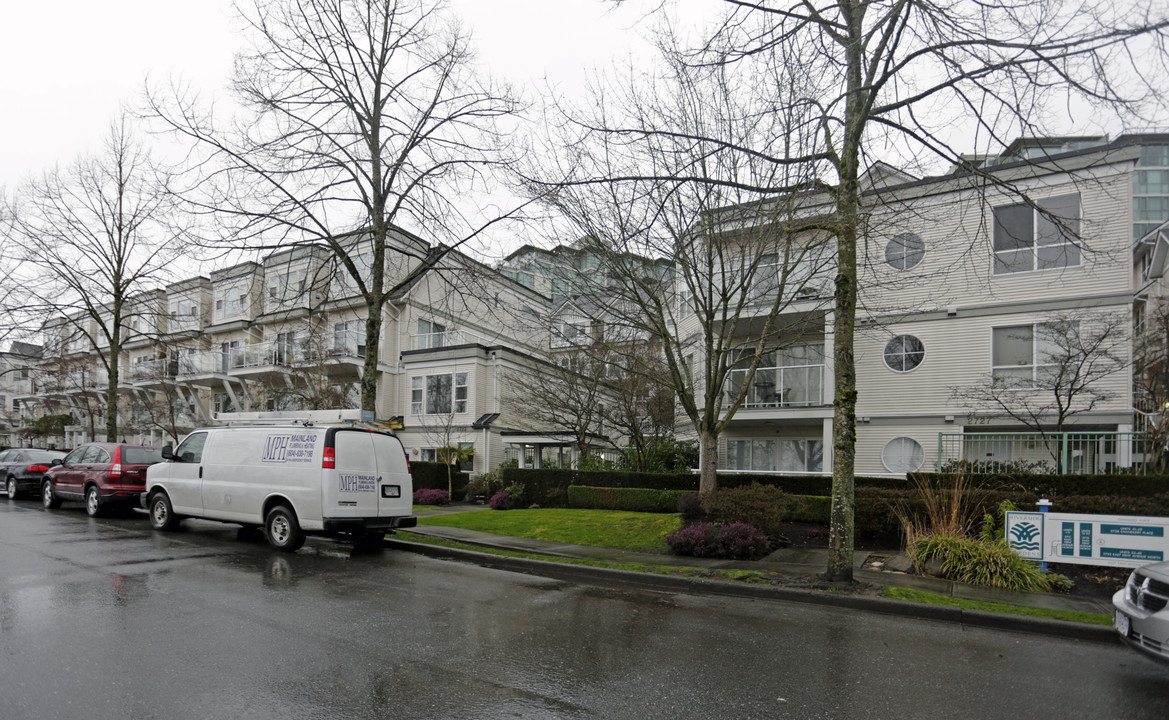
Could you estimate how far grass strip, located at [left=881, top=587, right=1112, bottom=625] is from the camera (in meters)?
7.51

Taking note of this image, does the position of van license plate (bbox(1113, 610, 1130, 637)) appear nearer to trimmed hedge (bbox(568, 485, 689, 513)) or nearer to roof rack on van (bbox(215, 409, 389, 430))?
roof rack on van (bbox(215, 409, 389, 430))

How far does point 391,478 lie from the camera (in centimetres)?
1176

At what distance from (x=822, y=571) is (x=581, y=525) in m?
5.80

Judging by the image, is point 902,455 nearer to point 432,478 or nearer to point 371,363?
point 371,363

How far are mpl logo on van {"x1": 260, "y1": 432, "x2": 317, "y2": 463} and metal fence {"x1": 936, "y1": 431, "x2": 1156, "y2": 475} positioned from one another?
1228 centimetres

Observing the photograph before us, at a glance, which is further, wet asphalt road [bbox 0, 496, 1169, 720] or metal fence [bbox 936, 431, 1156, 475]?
metal fence [bbox 936, 431, 1156, 475]

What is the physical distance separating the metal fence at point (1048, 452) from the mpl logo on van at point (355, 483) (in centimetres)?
1129

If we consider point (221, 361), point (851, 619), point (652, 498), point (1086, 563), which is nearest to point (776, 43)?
point (851, 619)

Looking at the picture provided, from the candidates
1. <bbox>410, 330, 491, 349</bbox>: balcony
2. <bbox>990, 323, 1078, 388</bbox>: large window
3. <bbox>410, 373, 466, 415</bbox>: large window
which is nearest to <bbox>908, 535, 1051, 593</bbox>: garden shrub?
<bbox>990, 323, 1078, 388</bbox>: large window

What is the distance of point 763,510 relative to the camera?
12625 mm

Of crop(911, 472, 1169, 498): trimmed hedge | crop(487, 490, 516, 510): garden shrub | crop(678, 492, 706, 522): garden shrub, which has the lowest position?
crop(487, 490, 516, 510): garden shrub

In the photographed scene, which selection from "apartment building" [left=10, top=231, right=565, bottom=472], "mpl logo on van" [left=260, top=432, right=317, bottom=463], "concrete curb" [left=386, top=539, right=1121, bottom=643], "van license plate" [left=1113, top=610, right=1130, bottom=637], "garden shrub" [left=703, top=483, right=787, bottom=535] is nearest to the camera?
"van license plate" [left=1113, top=610, right=1130, bottom=637]

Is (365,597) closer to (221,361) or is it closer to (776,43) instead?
(776,43)

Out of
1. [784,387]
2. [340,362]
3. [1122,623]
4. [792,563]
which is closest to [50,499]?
[340,362]
